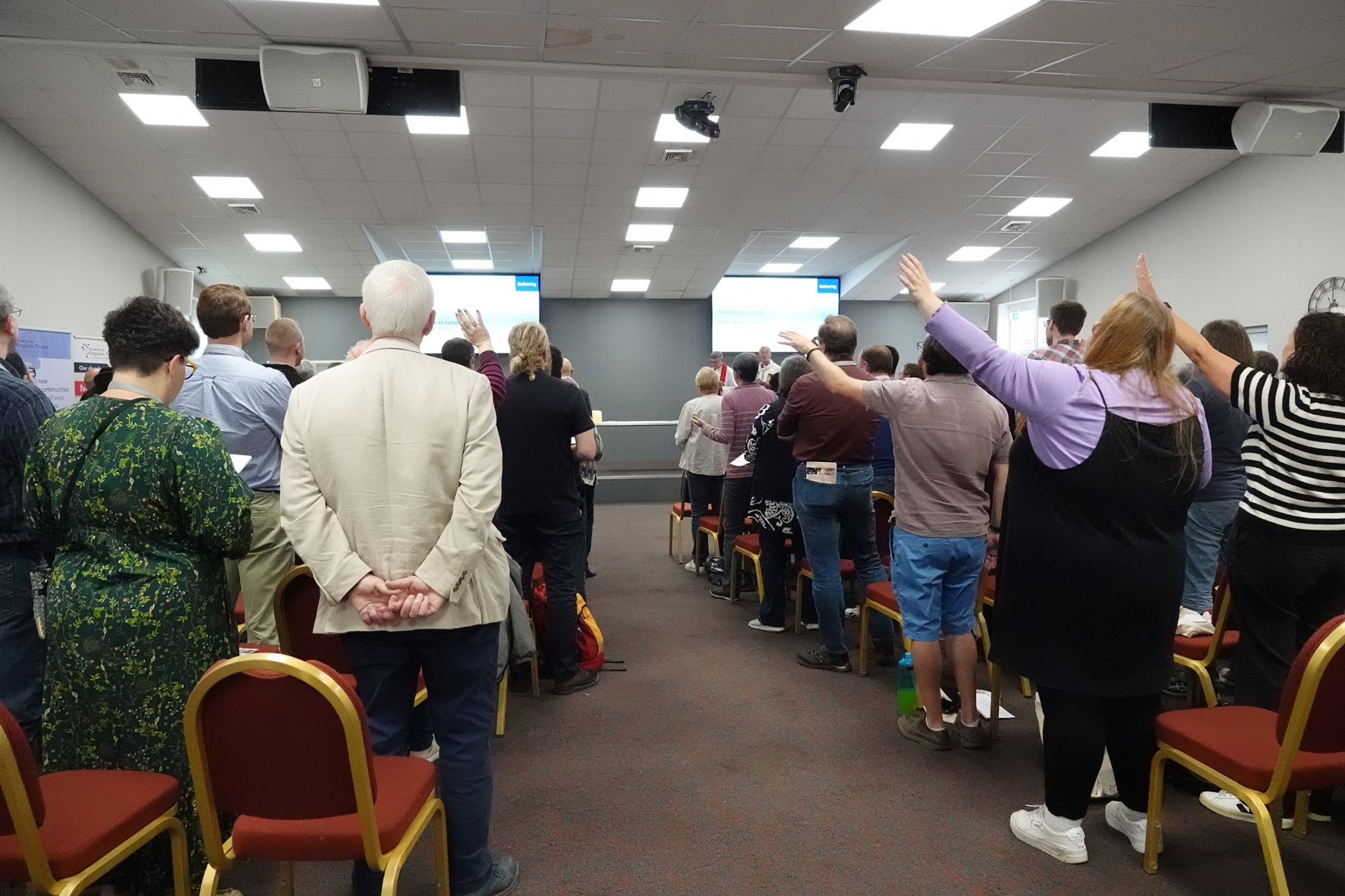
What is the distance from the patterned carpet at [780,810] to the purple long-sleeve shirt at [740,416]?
1380 millimetres

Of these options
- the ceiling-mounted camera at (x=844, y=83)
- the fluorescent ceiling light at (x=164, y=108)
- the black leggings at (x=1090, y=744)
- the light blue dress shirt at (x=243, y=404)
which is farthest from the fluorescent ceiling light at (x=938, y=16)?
the fluorescent ceiling light at (x=164, y=108)

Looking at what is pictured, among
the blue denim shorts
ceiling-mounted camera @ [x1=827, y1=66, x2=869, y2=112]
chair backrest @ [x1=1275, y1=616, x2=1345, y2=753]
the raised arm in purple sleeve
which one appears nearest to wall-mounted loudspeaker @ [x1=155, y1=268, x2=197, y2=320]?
ceiling-mounted camera @ [x1=827, y1=66, x2=869, y2=112]

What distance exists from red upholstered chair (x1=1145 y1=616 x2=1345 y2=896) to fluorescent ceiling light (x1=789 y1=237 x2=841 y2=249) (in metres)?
8.74

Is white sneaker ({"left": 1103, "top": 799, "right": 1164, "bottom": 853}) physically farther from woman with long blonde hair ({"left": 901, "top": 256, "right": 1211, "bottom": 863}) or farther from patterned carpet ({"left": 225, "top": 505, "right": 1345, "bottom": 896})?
woman with long blonde hair ({"left": 901, "top": 256, "right": 1211, "bottom": 863})

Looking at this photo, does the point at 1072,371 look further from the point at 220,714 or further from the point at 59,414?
the point at 59,414

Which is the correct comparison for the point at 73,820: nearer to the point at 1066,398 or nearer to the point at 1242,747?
the point at 1066,398

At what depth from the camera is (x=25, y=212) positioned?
6832 millimetres

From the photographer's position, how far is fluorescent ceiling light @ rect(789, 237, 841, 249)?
9984mm

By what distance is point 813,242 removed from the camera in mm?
10164

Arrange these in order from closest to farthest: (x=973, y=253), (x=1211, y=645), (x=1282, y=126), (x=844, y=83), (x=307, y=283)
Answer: (x=1211, y=645) < (x=844, y=83) < (x=1282, y=126) < (x=973, y=253) < (x=307, y=283)

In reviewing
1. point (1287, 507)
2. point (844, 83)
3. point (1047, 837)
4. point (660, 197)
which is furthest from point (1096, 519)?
point (660, 197)

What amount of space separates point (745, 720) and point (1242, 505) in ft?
6.04

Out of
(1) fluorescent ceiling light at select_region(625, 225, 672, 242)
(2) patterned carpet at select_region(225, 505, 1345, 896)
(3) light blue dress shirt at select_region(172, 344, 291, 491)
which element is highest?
(1) fluorescent ceiling light at select_region(625, 225, 672, 242)

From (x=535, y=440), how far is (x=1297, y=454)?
98.5 inches
